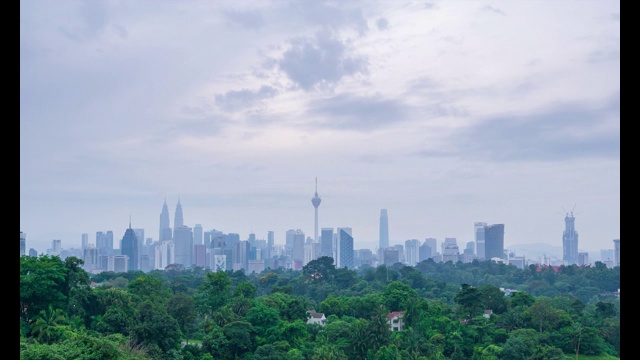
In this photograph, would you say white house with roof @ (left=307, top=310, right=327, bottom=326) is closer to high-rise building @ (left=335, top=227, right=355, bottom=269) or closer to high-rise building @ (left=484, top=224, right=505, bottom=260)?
high-rise building @ (left=484, top=224, right=505, bottom=260)

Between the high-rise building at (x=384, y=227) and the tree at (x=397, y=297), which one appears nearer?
the tree at (x=397, y=297)

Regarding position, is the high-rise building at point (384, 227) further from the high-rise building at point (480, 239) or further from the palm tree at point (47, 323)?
the palm tree at point (47, 323)

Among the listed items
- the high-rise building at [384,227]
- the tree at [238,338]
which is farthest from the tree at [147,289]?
the high-rise building at [384,227]

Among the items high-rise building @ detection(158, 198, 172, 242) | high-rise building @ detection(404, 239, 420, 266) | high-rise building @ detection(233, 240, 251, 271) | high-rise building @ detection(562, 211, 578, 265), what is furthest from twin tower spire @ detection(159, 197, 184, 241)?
high-rise building @ detection(562, 211, 578, 265)

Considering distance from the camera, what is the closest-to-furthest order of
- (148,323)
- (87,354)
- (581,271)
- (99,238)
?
(87,354)
(148,323)
(581,271)
(99,238)

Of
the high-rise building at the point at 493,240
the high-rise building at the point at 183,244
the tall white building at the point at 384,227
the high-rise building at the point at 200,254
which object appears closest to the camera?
the high-rise building at the point at 200,254
